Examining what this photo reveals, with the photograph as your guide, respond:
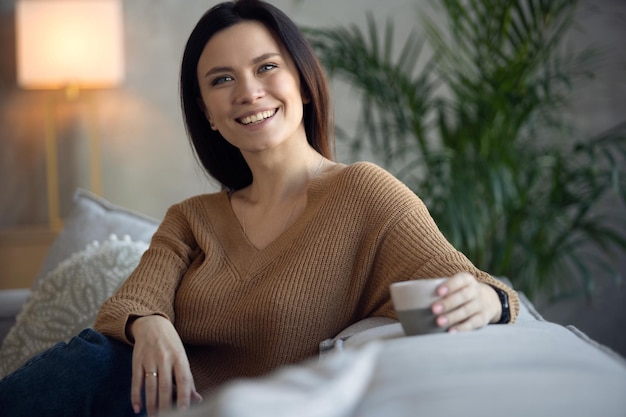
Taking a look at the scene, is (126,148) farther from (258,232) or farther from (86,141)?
(258,232)

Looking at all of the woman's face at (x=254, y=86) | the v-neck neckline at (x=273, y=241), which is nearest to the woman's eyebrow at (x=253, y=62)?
the woman's face at (x=254, y=86)

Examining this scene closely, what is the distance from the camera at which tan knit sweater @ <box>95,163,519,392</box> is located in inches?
50.8

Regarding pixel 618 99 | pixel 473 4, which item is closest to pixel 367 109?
pixel 473 4

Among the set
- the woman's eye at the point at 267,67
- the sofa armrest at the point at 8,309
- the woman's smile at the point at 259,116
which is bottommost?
the sofa armrest at the point at 8,309

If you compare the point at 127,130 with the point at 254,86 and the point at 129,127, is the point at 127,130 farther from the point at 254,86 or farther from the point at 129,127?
the point at 254,86

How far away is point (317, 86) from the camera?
1609 mm

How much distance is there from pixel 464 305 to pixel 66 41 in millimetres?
2511

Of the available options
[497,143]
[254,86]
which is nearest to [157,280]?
[254,86]

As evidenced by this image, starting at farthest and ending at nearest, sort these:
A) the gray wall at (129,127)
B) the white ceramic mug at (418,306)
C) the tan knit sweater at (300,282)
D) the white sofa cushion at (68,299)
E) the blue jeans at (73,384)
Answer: the gray wall at (129,127)
the white sofa cushion at (68,299)
the tan knit sweater at (300,282)
the blue jeans at (73,384)
the white ceramic mug at (418,306)

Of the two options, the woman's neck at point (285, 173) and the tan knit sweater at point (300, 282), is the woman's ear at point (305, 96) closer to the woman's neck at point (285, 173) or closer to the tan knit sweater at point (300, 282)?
the woman's neck at point (285, 173)

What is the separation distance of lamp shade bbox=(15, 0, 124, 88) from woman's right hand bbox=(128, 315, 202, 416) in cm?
208

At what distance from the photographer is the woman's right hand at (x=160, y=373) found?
3.91ft

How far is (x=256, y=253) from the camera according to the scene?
1.48m

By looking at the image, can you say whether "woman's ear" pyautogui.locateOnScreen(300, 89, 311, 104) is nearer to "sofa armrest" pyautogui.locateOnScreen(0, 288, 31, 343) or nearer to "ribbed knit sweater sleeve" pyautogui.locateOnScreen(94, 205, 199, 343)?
"ribbed knit sweater sleeve" pyautogui.locateOnScreen(94, 205, 199, 343)
